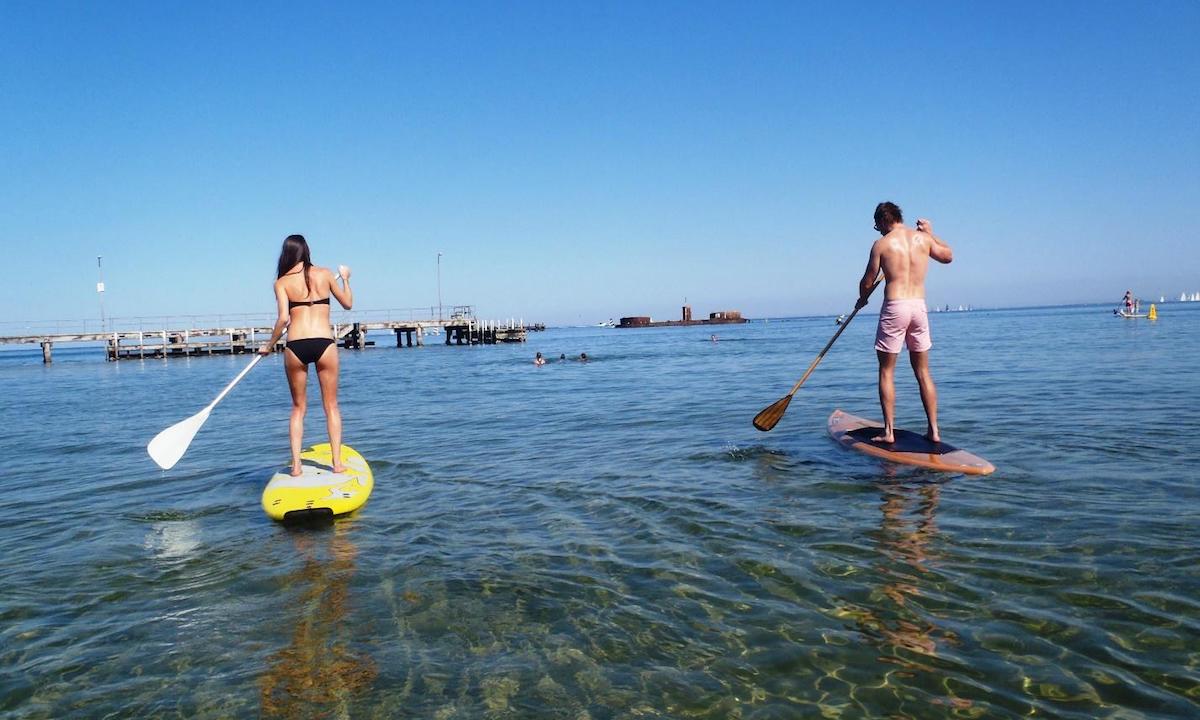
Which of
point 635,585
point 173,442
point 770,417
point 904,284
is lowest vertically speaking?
point 635,585

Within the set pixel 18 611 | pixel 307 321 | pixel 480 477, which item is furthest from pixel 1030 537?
pixel 18 611

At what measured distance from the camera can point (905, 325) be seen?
291 inches

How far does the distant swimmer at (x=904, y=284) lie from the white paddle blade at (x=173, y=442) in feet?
22.8

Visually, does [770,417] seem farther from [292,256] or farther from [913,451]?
[292,256]

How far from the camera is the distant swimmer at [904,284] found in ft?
24.1

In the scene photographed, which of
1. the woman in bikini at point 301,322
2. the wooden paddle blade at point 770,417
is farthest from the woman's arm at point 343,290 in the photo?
the wooden paddle blade at point 770,417

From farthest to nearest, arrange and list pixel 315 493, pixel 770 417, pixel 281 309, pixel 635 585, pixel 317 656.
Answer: pixel 770 417, pixel 281 309, pixel 315 493, pixel 635 585, pixel 317 656

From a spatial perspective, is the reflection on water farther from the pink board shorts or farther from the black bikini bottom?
the pink board shorts

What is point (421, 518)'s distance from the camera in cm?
621

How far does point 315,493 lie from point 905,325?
590 cm

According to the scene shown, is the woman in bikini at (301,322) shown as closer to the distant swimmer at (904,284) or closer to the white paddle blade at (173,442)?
the white paddle blade at (173,442)

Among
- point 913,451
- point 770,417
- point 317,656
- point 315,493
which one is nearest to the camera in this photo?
point 317,656

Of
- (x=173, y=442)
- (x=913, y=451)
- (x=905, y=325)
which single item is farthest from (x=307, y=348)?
(x=913, y=451)

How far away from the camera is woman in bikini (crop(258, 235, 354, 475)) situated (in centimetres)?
656
